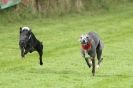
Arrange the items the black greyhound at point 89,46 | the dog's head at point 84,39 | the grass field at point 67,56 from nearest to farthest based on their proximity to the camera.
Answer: the dog's head at point 84,39
the black greyhound at point 89,46
the grass field at point 67,56

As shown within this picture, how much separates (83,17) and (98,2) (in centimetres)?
385

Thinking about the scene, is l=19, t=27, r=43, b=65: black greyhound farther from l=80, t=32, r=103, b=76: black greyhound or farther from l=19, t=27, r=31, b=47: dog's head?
l=80, t=32, r=103, b=76: black greyhound

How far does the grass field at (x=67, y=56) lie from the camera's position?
1627 cm

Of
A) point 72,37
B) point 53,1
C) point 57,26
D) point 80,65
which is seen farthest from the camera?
point 53,1

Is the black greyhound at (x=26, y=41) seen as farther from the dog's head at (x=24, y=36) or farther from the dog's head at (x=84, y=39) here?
the dog's head at (x=84, y=39)

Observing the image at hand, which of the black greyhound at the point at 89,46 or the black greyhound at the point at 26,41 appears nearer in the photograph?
the black greyhound at the point at 26,41

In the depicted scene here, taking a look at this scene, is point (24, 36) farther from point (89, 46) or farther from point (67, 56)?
point (67, 56)

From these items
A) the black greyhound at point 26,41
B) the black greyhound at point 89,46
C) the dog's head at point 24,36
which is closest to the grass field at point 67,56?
the black greyhound at point 89,46

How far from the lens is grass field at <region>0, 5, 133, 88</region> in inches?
640

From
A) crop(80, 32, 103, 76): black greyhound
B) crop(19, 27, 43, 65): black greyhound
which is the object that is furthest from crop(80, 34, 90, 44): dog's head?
crop(19, 27, 43, 65): black greyhound

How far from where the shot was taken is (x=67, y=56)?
864 inches

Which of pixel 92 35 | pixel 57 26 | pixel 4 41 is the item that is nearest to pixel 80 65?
pixel 92 35

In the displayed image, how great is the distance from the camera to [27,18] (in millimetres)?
33281

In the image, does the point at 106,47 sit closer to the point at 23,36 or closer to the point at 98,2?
the point at 23,36
